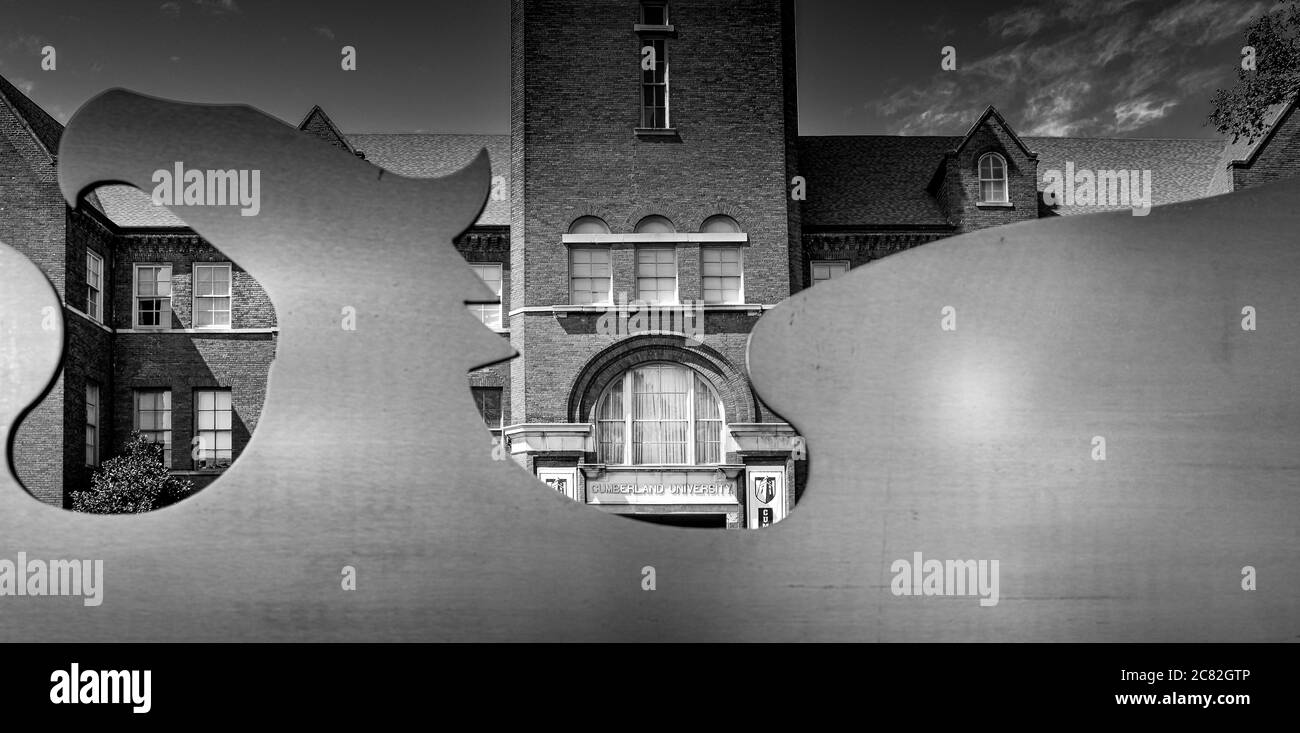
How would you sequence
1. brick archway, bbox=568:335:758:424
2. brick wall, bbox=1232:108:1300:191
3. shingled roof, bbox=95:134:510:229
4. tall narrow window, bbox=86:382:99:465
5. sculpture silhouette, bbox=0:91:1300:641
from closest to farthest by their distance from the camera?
1. sculpture silhouette, bbox=0:91:1300:641
2. brick archway, bbox=568:335:758:424
3. tall narrow window, bbox=86:382:99:465
4. brick wall, bbox=1232:108:1300:191
5. shingled roof, bbox=95:134:510:229

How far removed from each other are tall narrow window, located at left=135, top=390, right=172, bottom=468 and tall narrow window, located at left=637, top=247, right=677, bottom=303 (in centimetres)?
1472

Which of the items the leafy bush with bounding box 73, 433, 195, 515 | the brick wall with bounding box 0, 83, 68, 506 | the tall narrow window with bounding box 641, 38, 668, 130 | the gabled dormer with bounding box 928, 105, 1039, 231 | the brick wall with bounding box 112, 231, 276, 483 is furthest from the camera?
the gabled dormer with bounding box 928, 105, 1039, 231

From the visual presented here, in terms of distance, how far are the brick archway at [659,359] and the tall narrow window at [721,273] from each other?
1.80 metres

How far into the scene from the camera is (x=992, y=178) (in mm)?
31562

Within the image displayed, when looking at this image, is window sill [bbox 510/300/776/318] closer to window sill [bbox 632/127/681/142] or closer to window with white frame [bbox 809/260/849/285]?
window with white frame [bbox 809/260/849/285]

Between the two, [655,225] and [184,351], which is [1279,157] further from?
[184,351]

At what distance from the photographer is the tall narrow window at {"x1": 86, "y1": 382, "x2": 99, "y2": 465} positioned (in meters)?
29.2

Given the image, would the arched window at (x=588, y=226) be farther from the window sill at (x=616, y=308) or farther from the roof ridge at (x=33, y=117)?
the roof ridge at (x=33, y=117)

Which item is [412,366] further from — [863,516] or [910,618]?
[910,618]

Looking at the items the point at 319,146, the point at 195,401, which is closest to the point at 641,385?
the point at 195,401

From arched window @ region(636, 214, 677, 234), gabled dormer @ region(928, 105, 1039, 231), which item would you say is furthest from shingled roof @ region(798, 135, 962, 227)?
arched window @ region(636, 214, 677, 234)
